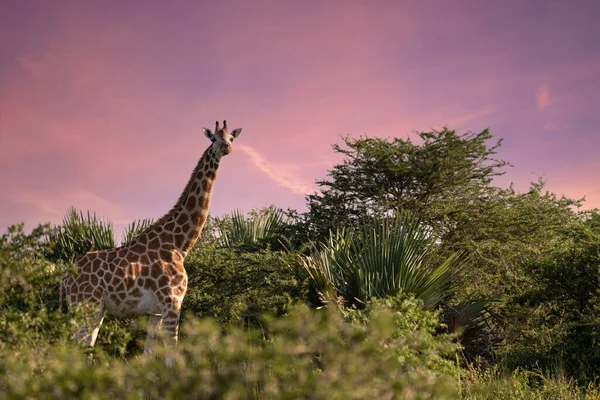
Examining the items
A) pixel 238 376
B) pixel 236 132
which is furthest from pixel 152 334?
pixel 238 376

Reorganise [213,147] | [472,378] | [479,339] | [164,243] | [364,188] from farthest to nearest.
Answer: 1. [364,188]
2. [479,339]
3. [213,147]
4. [164,243]
5. [472,378]

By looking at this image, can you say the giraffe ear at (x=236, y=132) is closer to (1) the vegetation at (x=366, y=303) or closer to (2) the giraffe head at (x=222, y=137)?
(2) the giraffe head at (x=222, y=137)

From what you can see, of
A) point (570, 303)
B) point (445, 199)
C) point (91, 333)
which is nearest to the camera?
point (91, 333)

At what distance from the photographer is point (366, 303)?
224 inches

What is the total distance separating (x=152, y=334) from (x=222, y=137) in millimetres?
3237

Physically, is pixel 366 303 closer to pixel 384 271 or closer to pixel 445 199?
pixel 384 271

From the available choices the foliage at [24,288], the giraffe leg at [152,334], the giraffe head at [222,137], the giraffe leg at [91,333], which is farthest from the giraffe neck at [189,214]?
the foliage at [24,288]

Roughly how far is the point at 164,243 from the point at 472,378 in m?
4.75

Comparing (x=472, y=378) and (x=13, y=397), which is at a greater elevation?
(x=13, y=397)

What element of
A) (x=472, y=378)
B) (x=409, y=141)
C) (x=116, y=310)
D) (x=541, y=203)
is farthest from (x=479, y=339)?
(x=541, y=203)

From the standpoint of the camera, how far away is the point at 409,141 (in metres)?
18.3

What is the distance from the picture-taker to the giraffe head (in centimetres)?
859

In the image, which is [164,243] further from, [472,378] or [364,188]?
[364,188]

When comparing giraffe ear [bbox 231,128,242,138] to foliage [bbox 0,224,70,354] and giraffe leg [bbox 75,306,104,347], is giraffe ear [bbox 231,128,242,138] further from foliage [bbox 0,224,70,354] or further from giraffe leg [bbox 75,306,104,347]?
foliage [bbox 0,224,70,354]
